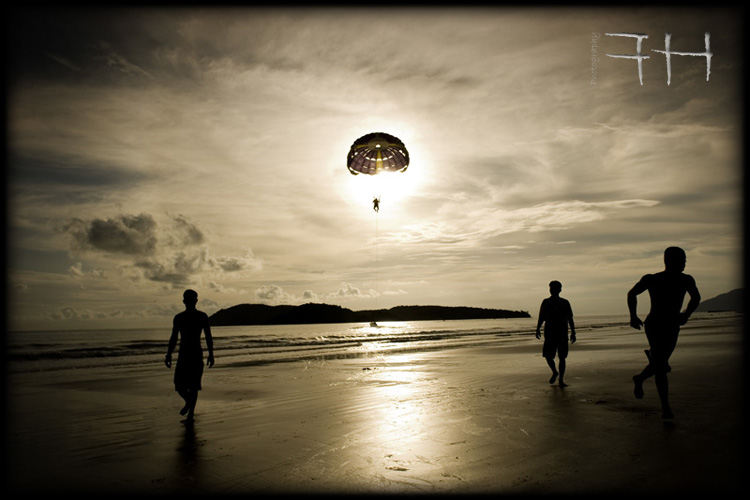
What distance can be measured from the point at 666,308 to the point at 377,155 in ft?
41.4

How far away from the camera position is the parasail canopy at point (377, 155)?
659 inches

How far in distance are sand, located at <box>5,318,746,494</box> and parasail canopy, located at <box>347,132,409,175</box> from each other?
8.70 metres

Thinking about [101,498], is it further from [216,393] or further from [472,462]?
[216,393]

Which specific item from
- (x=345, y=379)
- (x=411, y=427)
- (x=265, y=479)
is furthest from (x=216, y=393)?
(x=265, y=479)

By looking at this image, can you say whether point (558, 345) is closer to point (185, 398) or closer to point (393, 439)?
point (393, 439)

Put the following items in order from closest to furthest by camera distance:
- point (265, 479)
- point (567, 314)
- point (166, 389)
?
1. point (265, 479)
2. point (567, 314)
3. point (166, 389)

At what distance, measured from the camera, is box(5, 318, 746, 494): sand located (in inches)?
181

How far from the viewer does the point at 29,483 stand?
4914 millimetres

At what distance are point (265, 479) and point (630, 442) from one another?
420cm

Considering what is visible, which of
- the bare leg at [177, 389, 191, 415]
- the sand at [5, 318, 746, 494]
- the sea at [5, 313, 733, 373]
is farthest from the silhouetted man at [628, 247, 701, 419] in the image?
the sea at [5, 313, 733, 373]

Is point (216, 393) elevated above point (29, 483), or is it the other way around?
point (29, 483)

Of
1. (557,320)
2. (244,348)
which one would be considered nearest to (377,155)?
(557,320)

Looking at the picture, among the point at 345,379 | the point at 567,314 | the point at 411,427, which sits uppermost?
the point at 567,314

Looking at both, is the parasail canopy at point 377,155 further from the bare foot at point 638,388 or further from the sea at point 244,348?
the bare foot at point 638,388
